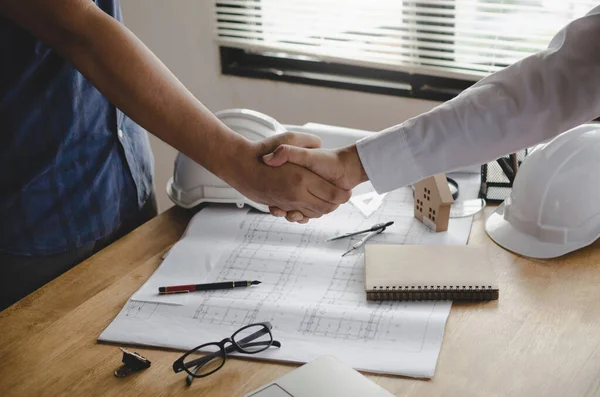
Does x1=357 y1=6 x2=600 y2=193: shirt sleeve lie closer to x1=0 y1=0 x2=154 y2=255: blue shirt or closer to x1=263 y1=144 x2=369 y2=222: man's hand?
x1=263 y1=144 x2=369 y2=222: man's hand

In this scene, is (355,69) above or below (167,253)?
above

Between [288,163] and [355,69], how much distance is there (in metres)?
1.04

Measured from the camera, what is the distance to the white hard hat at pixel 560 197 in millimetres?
1449

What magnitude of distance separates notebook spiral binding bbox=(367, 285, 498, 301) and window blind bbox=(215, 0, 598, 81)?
1.10 m

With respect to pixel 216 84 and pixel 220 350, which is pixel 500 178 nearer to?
pixel 220 350

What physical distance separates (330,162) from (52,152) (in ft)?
1.80

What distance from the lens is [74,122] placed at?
1.49 m

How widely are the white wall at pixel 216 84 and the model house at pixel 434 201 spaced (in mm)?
872

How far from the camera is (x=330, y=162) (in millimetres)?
1542

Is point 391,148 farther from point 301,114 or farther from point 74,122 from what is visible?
point 301,114

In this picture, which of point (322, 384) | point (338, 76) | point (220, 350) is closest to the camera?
point (322, 384)

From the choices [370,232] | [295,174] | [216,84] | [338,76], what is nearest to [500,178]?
[370,232]

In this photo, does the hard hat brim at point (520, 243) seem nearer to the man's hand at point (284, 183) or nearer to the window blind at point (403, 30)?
the man's hand at point (284, 183)

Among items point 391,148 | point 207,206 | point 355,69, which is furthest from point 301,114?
point 391,148
